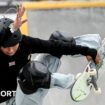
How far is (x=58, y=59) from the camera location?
11.7 ft

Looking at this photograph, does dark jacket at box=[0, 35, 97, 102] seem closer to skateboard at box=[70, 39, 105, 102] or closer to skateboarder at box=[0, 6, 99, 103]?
skateboarder at box=[0, 6, 99, 103]

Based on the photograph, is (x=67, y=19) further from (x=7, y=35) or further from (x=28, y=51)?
(x=7, y=35)

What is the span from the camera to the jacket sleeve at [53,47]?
347 cm

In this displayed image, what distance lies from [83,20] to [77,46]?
1449 mm

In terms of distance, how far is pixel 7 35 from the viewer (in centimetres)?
329

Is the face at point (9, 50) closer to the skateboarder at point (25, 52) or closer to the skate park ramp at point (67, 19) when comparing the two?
the skateboarder at point (25, 52)

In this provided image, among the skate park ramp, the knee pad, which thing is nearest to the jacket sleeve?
the knee pad

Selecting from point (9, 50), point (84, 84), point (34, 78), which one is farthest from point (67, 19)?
point (34, 78)

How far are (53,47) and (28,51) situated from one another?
0.16m

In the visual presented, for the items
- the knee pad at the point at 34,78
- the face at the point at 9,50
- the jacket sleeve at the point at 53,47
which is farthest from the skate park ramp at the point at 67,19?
the knee pad at the point at 34,78

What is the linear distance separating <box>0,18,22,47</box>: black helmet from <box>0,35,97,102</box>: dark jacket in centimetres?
15

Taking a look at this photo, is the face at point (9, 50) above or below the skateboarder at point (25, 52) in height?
above

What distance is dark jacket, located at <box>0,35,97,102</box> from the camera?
3467mm

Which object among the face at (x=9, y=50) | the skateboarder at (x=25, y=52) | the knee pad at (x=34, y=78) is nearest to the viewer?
the knee pad at (x=34, y=78)
